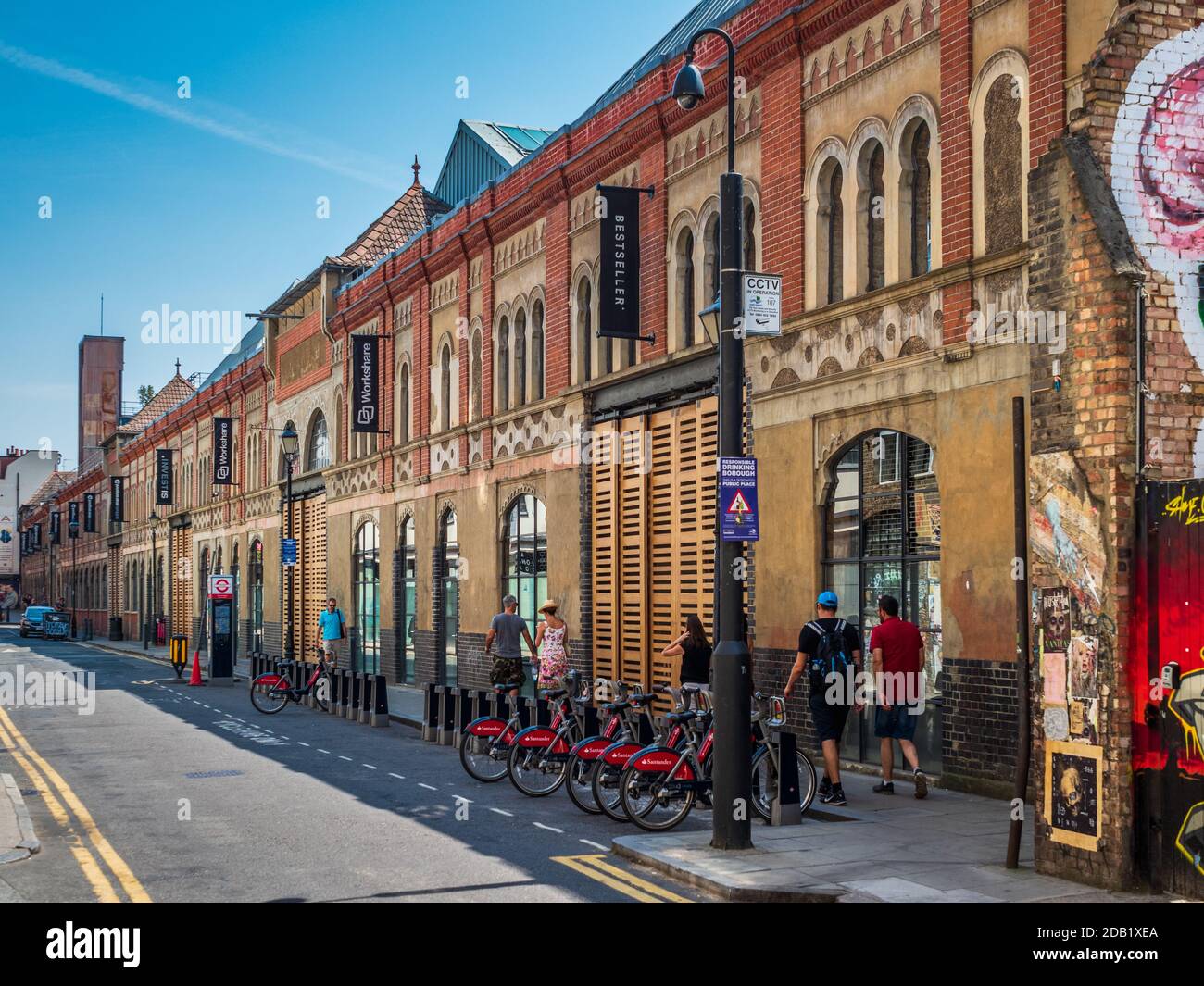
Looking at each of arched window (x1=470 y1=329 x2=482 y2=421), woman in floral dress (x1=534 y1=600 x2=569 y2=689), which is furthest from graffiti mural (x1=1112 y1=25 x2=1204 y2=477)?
arched window (x1=470 y1=329 x2=482 y2=421)

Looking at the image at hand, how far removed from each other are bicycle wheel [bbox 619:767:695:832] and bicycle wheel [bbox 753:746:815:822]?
2.17 ft

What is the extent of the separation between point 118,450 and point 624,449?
2493 inches

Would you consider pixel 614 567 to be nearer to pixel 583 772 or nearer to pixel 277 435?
pixel 583 772

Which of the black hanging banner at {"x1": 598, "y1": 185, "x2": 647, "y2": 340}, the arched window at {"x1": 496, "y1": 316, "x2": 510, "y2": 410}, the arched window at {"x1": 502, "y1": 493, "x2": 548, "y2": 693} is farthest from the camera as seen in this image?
the arched window at {"x1": 496, "y1": 316, "x2": 510, "y2": 410}

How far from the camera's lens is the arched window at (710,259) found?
66.9 feet

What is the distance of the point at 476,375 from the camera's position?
1169 inches

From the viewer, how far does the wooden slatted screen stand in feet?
66.5

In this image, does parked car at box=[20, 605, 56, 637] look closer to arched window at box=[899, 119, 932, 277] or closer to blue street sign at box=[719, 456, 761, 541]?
arched window at box=[899, 119, 932, 277]

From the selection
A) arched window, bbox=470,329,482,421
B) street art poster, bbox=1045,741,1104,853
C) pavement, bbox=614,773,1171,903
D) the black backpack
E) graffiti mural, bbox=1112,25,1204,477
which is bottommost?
pavement, bbox=614,773,1171,903

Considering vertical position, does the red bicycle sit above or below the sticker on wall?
below

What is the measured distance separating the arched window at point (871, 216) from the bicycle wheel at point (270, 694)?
569 inches

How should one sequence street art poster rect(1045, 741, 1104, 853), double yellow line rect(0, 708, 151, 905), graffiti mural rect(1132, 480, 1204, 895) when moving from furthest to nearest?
double yellow line rect(0, 708, 151, 905) → street art poster rect(1045, 741, 1104, 853) → graffiti mural rect(1132, 480, 1204, 895)
